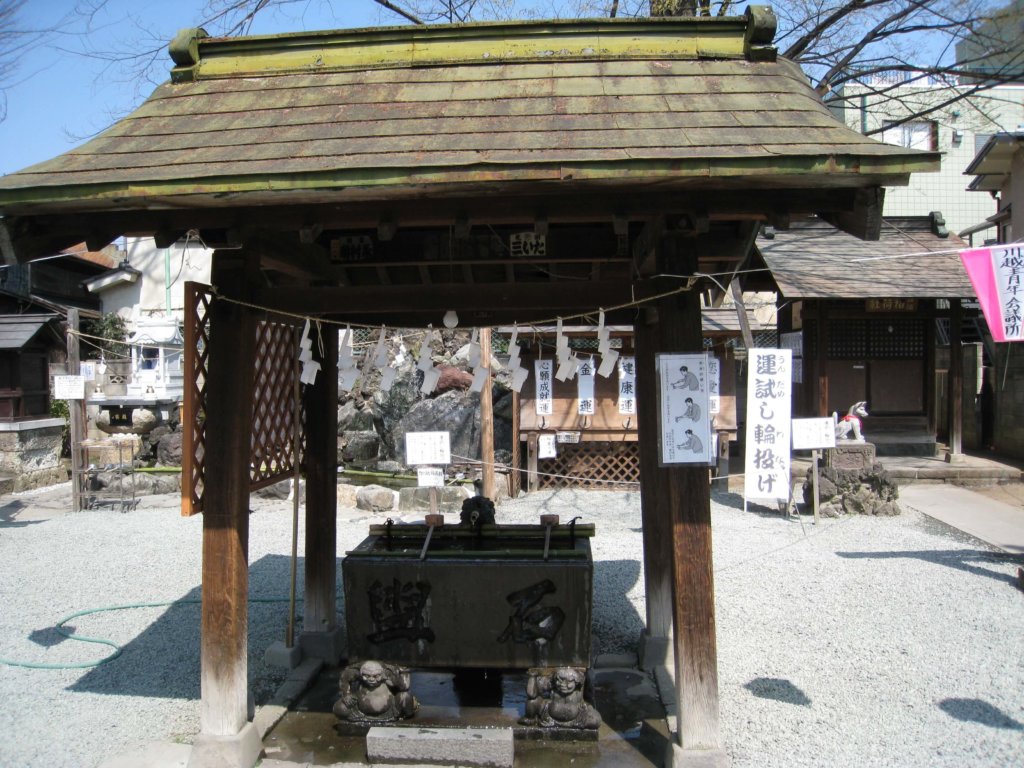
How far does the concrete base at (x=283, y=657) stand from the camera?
575 centimetres

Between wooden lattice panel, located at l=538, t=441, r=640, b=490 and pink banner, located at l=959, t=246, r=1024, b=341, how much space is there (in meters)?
9.12

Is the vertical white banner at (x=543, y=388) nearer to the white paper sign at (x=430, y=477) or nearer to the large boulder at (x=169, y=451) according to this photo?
the white paper sign at (x=430, y=477)

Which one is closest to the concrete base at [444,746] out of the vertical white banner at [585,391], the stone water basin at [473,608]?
the stone water basin at [473,608]

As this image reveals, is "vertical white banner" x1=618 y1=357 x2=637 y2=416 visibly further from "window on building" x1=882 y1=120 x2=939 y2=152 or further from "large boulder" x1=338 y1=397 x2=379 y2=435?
"window on building" x1=882 y1=120 x2=939 y2=152

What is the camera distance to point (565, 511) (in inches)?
480

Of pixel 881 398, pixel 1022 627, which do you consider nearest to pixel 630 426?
pixel 881 398

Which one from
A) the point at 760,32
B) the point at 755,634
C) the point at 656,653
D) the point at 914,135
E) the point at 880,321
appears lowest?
the point at 755,634

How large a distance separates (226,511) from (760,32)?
4358 mm

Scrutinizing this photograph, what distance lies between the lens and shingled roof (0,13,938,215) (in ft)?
11.0

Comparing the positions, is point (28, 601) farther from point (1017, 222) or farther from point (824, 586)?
point (1017, 222)

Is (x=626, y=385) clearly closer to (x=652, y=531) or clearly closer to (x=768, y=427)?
(x=768, y=427)

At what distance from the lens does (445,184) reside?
3381 mm

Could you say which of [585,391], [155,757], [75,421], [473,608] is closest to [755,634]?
[473,608]

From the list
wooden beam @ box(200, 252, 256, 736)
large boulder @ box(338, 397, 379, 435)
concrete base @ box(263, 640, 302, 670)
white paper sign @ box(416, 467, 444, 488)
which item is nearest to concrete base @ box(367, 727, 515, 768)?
wooden beam @ box(200, 252, 256, 736)
